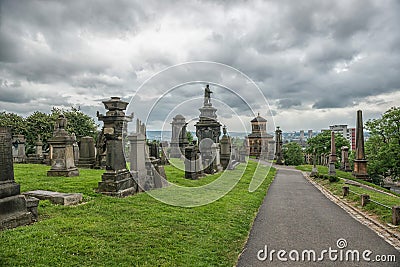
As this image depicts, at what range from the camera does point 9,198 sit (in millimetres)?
6223

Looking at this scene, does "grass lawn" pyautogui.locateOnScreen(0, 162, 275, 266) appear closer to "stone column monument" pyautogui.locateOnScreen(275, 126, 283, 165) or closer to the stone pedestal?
the stone pedestal

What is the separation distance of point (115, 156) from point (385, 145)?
28.1 meters

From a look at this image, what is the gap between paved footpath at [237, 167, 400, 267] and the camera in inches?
236

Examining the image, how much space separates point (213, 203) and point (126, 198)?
2.98m

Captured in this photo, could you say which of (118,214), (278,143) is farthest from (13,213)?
(278,143)

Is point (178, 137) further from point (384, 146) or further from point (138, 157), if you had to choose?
point (384, 146)

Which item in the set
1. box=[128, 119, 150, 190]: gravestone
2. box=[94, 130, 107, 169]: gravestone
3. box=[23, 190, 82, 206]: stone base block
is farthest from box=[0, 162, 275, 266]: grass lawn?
box=[94, 130, 107, 169]: gravestone

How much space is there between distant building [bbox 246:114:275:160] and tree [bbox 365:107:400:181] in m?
17.6

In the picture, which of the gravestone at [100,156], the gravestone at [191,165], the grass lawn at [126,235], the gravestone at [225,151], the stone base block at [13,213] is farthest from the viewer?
the gravestone at [225,151]

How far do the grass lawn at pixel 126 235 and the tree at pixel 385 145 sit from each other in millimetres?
24321

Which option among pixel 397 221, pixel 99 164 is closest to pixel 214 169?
pixel 99 164

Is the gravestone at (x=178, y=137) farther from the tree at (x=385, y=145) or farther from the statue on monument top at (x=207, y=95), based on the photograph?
the tree at (x=385, y=145)

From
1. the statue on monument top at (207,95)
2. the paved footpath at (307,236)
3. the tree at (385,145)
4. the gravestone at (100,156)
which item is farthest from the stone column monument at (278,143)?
the paved footpath at (307,236)

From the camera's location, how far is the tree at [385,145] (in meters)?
27.6
